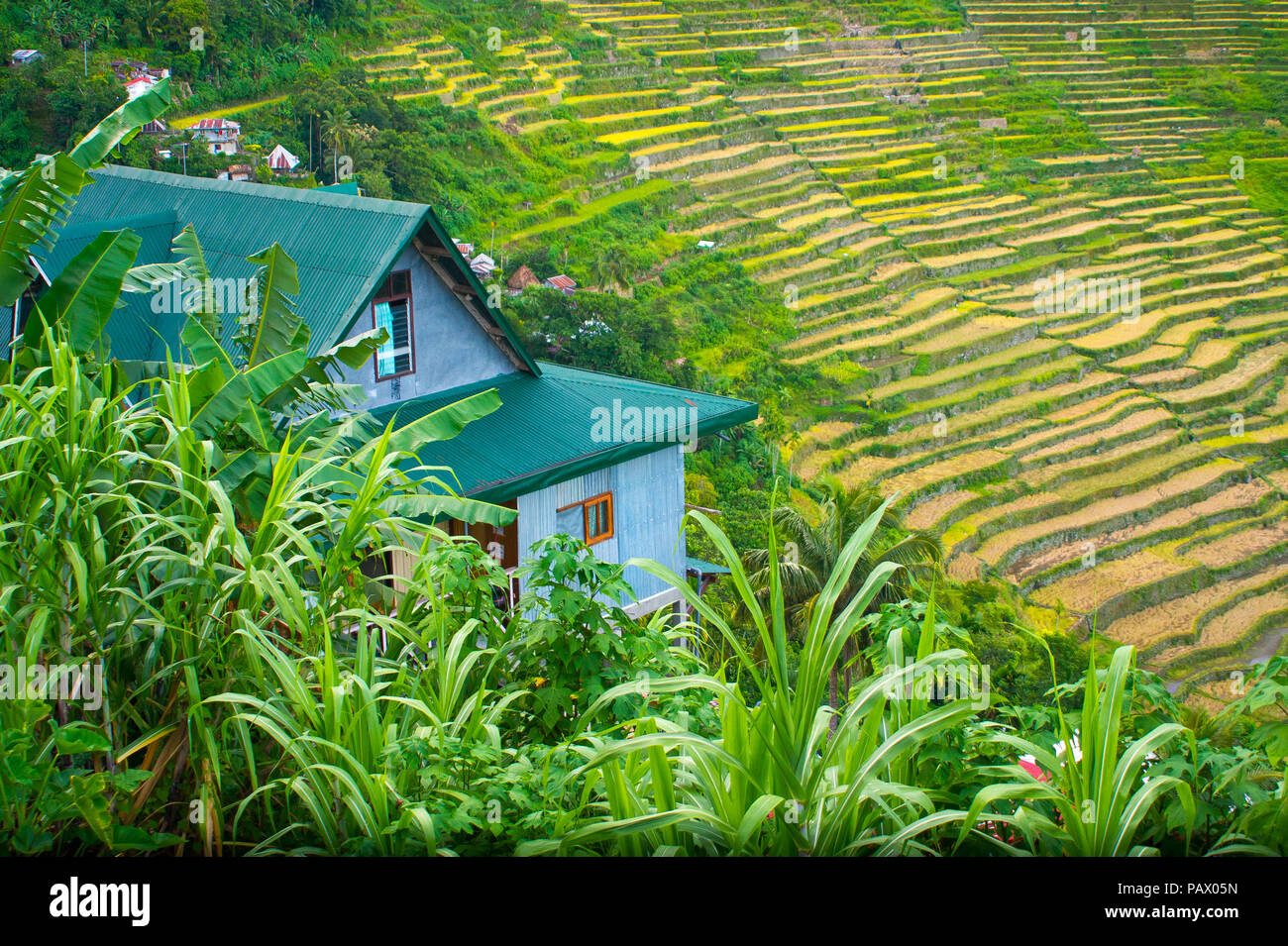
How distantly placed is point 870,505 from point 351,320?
5350 millimetres

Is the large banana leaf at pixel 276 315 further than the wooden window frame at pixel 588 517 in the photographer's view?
No

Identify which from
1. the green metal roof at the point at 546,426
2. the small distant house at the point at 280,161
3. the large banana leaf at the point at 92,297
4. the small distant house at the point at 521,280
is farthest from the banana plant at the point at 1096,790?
the small distant house at the point at 521,280

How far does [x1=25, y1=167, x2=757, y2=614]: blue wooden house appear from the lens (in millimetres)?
6074

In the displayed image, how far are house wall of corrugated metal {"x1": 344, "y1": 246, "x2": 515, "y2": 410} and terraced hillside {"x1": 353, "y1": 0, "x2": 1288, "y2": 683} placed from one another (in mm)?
8094

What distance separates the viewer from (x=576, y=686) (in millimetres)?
2627

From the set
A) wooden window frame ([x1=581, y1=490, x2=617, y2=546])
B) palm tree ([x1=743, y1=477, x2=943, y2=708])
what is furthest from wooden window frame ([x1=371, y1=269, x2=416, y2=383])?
palm tree ([x1=743, y1=477, x2=943, y2=708])

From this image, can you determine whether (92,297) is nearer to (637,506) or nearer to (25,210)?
(25,210)

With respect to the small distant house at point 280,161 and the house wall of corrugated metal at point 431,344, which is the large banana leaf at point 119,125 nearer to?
the house wall of corrugated metal at point 431,344

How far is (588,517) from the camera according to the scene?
261 inches

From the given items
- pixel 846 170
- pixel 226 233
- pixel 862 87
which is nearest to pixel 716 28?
pixel 862 87

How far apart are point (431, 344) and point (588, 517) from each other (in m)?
1.22

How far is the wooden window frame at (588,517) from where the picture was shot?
661 centimetres

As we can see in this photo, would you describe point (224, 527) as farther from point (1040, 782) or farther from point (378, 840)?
point (1040, 782)

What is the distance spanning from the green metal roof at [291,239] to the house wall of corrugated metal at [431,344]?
13 cm
